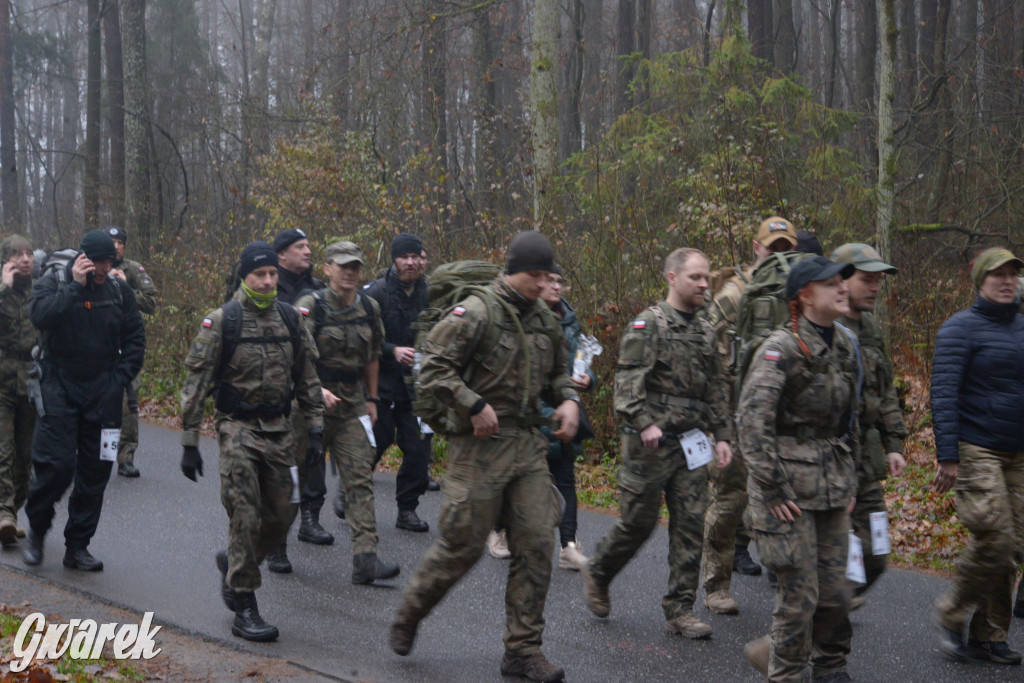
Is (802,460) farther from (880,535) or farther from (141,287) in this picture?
(141,287)

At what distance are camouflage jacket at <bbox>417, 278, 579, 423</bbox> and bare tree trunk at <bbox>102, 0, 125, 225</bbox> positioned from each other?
21.4 m

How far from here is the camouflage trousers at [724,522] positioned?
6637 mm

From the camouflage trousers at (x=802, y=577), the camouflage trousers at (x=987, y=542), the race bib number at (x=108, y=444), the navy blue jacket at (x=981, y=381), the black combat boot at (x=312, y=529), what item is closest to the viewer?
the camouflage trousers at (x=802, y=577)

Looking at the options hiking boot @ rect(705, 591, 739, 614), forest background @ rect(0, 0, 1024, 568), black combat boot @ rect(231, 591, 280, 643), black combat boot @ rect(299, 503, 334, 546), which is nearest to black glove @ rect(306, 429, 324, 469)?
black combat boot @ rect(231, 591, 280, 643)

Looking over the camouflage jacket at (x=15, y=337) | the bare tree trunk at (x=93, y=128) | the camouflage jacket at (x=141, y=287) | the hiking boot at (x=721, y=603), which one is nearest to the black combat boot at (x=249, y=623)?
the hiking boot at (x=721, y=603)

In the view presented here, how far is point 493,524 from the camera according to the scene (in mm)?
5461

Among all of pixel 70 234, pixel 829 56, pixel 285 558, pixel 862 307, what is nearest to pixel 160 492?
pixel 285 558

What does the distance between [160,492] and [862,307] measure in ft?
23.2

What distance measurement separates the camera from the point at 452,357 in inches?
209

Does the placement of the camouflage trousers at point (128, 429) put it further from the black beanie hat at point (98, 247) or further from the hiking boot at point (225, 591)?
the hiking boot at point (225, 591)

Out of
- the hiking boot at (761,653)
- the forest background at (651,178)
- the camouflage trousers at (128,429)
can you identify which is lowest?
the hiking boot at (761,653)

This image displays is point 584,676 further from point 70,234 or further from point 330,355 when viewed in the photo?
point 70,234

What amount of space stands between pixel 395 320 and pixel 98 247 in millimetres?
2358

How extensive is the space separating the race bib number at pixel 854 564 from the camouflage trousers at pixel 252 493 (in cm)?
321
